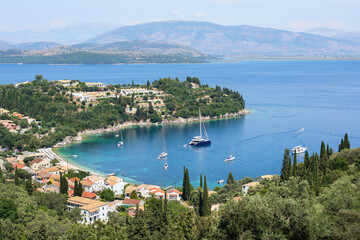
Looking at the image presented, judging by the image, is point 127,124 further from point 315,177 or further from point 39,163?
point 315,177

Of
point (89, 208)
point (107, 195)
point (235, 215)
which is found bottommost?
point (107, 195)

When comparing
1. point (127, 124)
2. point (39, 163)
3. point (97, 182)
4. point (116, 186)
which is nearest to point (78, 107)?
point (127, 124)

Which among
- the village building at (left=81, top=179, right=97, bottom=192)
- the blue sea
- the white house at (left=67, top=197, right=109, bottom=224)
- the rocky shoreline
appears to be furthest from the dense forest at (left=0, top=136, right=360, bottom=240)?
the rocky shoreline

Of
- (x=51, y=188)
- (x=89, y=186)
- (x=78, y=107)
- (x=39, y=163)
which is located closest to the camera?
(x=51, y=188)

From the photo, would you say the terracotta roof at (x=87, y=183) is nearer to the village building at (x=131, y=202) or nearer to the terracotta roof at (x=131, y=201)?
the village building at (x=131, y=202)

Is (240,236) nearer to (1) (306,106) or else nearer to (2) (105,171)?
(2) (105,171)

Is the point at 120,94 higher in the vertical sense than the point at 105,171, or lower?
higher

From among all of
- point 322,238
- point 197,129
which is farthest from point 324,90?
point 322,238

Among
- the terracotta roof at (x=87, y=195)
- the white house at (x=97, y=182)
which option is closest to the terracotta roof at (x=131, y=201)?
the terracotta roof at (x=87, y=195)
